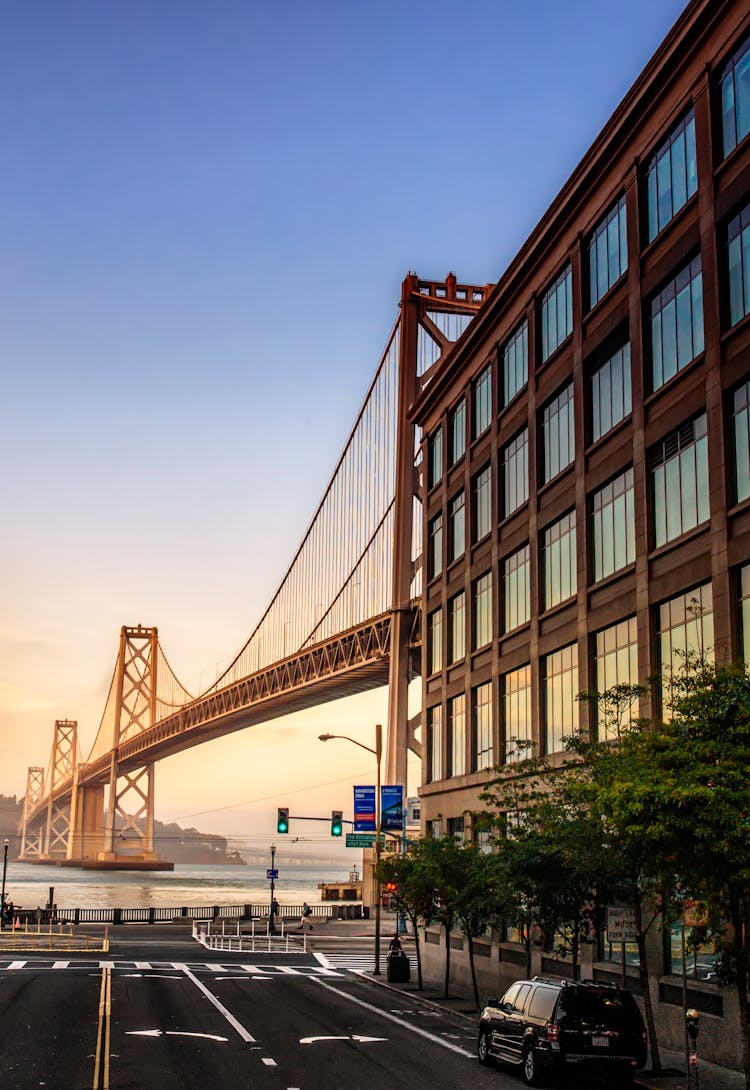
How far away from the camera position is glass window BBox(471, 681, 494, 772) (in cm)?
4694

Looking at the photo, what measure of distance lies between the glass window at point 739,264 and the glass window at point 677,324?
140cm

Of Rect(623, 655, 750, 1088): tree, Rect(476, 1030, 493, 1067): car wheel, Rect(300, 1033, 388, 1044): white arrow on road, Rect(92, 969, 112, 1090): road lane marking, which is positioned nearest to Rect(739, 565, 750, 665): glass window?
Rect(623, 655, 750, 1088): tree

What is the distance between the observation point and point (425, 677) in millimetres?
56375

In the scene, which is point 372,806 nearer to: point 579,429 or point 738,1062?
point 579,429

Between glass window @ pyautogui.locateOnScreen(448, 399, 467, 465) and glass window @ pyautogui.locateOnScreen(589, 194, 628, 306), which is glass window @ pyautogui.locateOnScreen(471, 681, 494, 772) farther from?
glass window @ pyautogui.locateOnScreen(589, 194, 628, 306)

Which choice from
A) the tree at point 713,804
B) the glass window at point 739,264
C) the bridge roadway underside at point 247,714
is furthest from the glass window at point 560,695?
the bridge roadway underside at point 247,714

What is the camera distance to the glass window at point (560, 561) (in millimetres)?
39438

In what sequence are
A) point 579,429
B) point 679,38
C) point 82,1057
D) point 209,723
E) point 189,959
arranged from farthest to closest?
point 209,723, point 189,959, point 579,429, point 679,38, point 82,1057

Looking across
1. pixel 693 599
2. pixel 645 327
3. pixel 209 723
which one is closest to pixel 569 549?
pixel 645 327

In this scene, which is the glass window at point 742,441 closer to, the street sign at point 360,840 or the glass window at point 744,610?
the glass window at point 744,610

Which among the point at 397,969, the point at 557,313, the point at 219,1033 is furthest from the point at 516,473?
the point at 219,1033

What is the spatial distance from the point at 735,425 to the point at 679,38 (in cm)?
A: 1002

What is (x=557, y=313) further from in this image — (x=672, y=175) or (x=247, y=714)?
(x=247, y=714)

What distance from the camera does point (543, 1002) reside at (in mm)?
23953
